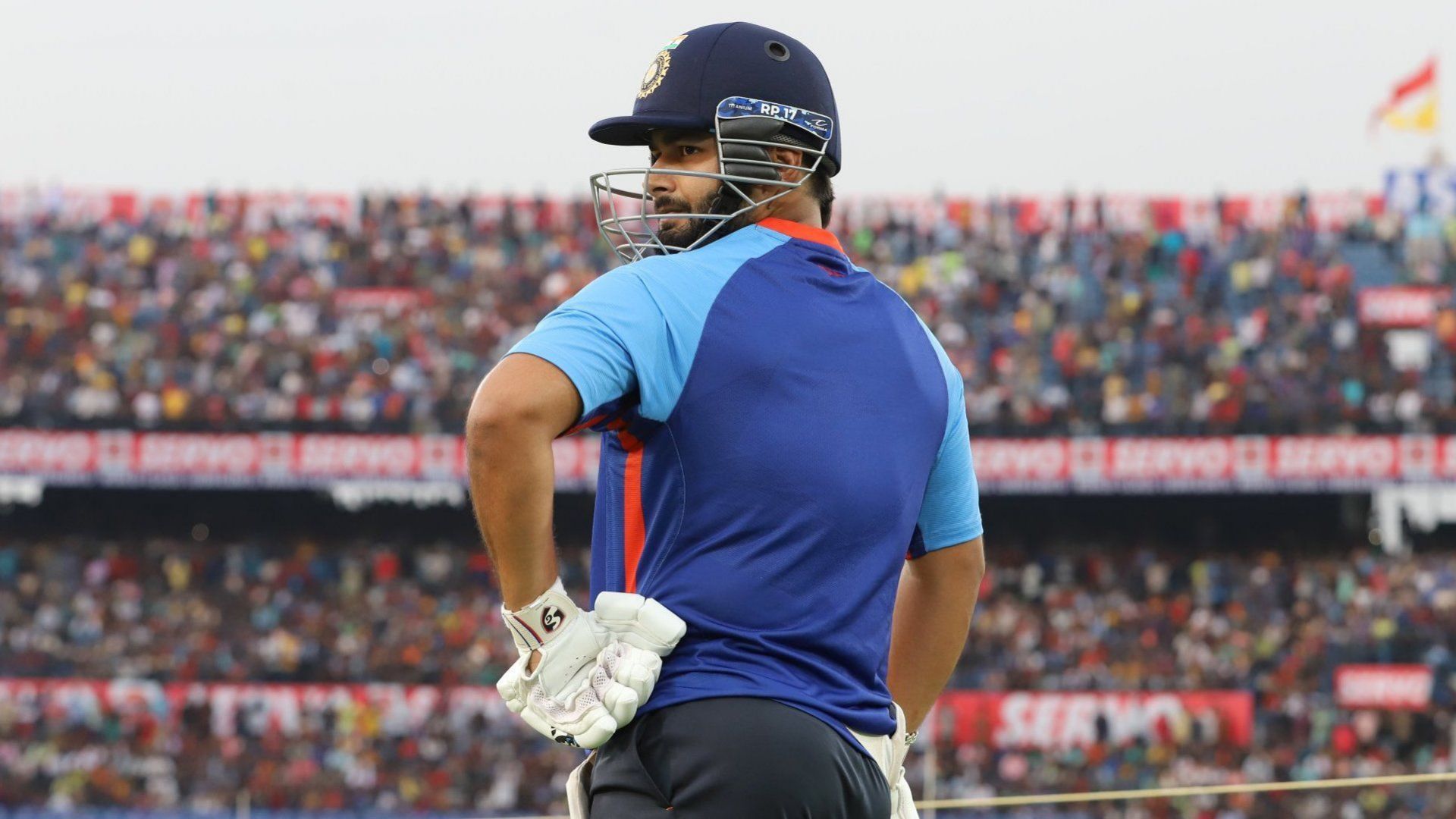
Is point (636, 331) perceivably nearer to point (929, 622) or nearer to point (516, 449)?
point (516, 449)

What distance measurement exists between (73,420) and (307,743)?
18.0ft

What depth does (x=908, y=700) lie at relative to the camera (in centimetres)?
282

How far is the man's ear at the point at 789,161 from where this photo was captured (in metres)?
2.50

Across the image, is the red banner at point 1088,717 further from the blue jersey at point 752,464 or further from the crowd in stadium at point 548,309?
the blue jersey at point 752,464

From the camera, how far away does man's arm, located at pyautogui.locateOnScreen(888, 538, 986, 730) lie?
2758mm

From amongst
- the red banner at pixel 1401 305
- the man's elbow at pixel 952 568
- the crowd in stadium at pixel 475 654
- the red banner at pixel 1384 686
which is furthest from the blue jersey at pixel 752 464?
the red banner at pixel 1401 305

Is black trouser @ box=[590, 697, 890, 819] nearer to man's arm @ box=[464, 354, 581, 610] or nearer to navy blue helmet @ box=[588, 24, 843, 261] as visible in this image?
man's arm @ box=[464, 354, 581, 610]

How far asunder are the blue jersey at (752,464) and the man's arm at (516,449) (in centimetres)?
5

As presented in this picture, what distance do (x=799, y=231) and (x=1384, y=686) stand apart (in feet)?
57.0

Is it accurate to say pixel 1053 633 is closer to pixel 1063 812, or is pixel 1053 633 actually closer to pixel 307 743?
pixel 1063 812

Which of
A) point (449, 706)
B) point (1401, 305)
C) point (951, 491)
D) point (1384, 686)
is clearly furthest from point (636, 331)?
point (1401, 305)

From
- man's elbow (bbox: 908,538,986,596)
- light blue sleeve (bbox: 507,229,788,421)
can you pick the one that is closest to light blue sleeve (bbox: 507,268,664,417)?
light blue sleeve (bbox: 507,229,788,421)

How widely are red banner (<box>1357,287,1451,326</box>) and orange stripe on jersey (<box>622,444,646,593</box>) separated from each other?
20419mm

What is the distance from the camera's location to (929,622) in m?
2.79
